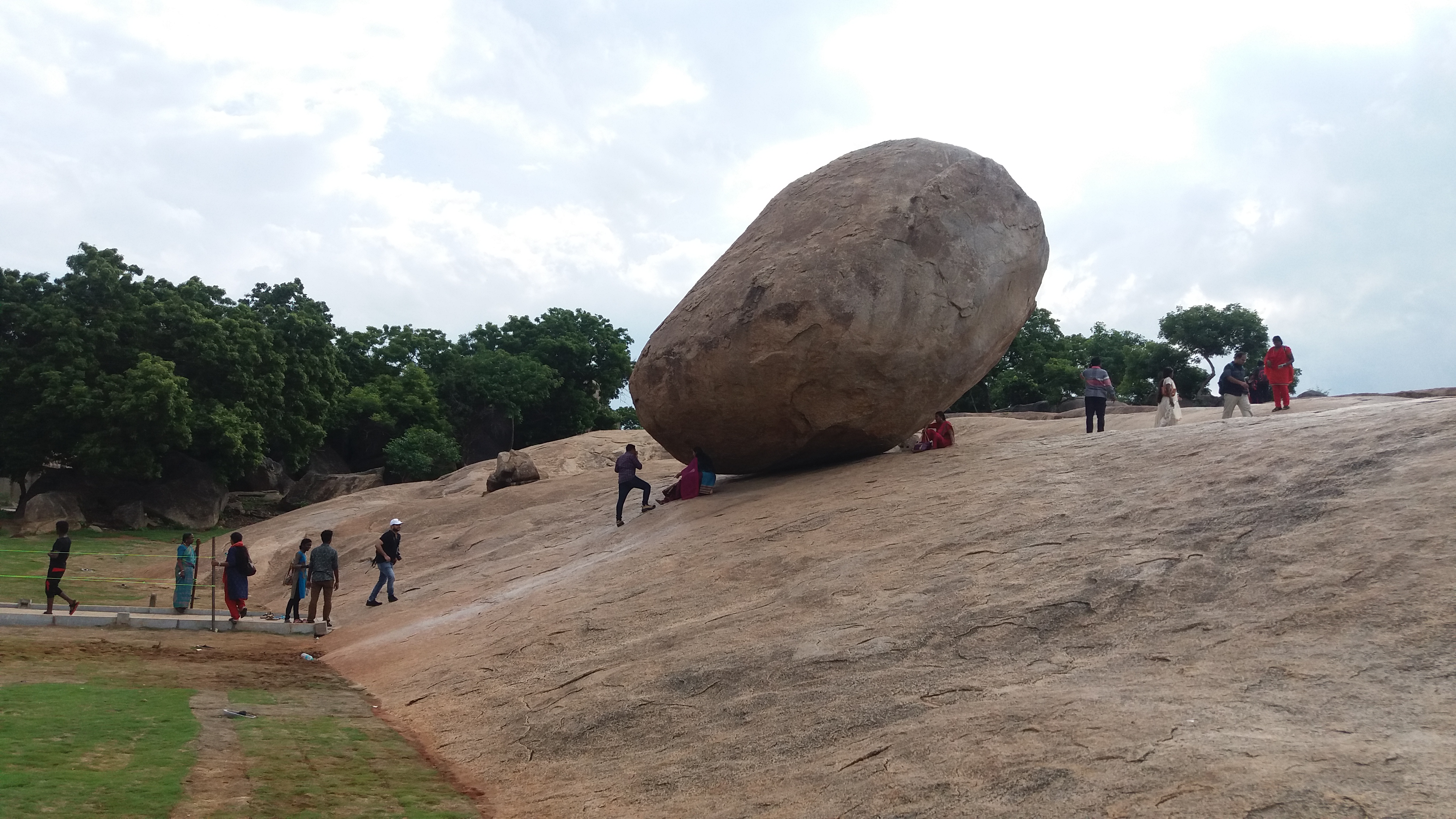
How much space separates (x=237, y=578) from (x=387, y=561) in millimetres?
2308

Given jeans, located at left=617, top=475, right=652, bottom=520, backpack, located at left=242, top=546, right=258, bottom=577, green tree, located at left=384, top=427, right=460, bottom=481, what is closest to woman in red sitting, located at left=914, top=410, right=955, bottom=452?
jeans, located at left=617, top=475, right=652, bottom=520

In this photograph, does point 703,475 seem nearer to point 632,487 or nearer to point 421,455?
point 632,487

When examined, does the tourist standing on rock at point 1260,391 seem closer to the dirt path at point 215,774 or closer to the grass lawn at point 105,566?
the dirt path at point 215,774

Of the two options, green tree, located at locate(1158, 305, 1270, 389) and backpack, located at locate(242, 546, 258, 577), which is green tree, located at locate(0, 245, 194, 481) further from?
green tree, located at locate(1158, 305, 1270, 389)

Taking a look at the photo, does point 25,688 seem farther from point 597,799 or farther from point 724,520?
point 724,520

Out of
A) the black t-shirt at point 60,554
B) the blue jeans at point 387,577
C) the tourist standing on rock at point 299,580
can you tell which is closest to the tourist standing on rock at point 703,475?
the blue jeans at point 387,577

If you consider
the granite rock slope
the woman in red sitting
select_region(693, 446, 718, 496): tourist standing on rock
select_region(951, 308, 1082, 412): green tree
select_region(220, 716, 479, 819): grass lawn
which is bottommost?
select_region(220, 716, 479, 819): grass lawn

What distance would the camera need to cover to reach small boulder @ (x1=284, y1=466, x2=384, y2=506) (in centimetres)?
4084

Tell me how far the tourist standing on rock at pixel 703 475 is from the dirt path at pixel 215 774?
321 inches

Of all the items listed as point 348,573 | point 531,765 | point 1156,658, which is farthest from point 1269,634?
point 348,573

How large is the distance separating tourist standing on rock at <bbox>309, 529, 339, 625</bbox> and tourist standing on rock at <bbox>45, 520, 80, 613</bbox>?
3408 mm

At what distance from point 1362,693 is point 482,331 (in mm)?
58372

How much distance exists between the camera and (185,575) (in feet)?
61.8

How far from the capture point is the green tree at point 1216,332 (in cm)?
4797
